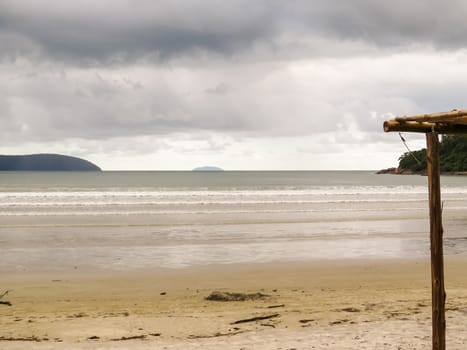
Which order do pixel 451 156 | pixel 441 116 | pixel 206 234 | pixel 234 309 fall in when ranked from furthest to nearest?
pixel 451 156 < pixel 206 234 < pixel 234 309 < pixel 441 116

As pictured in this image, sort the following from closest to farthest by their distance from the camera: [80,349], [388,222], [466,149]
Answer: [80,349], [388,222], [466,149]

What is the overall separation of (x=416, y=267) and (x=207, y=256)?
18.3 ft

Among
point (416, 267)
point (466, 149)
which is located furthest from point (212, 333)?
point (466, 149)

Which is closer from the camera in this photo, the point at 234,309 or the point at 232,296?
the point at 234,309

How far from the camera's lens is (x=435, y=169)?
633 centimetres

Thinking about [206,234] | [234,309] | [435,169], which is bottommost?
[234,309]

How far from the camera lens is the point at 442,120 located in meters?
6.21

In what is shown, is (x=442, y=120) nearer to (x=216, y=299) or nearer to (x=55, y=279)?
(x=216, y=299)

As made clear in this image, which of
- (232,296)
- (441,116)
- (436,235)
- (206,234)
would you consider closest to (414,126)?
(441,116)

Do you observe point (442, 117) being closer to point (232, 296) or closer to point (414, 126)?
point (414, 126)

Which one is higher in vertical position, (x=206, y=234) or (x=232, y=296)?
(x=206, y=234)

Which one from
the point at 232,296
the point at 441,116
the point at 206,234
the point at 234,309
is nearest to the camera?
the point at 441,116

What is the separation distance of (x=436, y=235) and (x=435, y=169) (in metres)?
0.79

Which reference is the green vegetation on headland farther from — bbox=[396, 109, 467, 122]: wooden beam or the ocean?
bbox=[396, 109, 467, 122]: wooden beam
